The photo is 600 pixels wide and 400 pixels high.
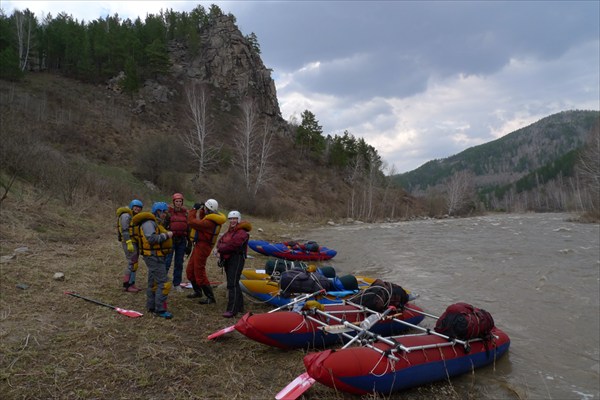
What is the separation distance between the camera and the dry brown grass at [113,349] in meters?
3.90

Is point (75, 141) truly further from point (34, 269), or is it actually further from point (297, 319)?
point (297, 319)

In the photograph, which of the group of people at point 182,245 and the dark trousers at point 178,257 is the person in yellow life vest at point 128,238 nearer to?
the group of people at point 182,245

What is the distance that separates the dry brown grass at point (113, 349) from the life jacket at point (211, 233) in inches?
46.7

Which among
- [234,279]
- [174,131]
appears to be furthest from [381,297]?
[174,131]

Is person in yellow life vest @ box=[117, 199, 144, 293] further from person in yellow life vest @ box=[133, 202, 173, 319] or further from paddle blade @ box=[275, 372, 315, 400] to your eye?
paddle blade @ box=[275, 372, 315, 400]

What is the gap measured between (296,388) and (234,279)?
2649 mm

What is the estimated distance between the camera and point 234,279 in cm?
639

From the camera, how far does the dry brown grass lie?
12.8 feet

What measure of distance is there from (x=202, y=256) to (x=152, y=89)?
44.8m

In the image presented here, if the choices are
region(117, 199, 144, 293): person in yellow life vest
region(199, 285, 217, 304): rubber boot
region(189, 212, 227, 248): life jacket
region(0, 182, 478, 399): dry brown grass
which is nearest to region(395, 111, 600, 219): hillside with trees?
region(199, 285, 217, 304): rubber boot

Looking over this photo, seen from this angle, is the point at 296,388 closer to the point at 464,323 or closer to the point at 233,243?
the point at 233,243

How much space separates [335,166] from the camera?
51.8 meters

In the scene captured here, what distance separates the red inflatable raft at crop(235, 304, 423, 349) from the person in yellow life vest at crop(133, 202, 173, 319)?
1534 mm

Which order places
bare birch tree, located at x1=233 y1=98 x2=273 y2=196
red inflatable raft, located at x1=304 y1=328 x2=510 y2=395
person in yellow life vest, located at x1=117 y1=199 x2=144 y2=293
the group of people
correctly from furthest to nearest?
bare birch tree, located at x1=233 y1=98 x2=273 y2=196 → person in yellow life vest, located at x1=117 y1=199 x2=144 y2=293 → the group of people → red inflatable raft, located at x1=304 y1=328 x2=510 y2=395
